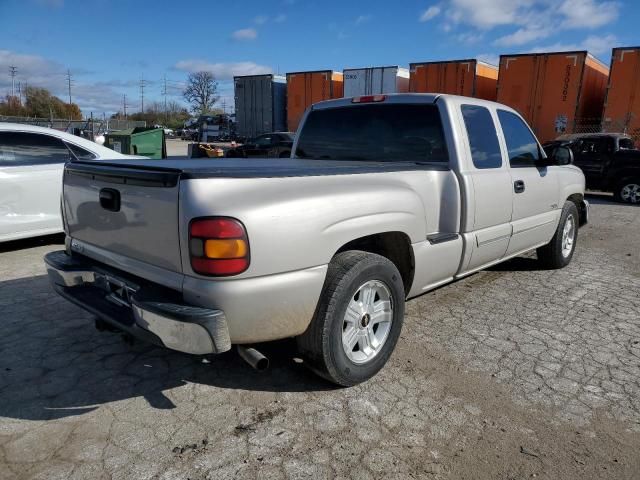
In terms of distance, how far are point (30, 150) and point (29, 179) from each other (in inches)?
17.7

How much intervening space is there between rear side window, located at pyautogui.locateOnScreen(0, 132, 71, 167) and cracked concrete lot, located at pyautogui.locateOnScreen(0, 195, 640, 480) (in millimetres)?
2465

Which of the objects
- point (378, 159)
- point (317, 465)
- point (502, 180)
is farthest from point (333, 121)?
point (317, 465)

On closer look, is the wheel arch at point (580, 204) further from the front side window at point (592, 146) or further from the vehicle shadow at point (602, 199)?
the front side window at point (592, 146)

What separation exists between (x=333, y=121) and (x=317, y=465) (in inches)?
121

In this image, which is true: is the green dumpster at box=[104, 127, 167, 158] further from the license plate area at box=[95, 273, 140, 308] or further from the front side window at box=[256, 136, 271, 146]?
the license plate area at box=[95, 273, 140, 308]

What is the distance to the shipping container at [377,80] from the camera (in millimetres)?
21609

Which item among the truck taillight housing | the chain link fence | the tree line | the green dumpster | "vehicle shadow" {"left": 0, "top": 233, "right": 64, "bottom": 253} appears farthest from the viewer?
the tree line

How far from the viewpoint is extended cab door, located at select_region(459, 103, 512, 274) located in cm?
383

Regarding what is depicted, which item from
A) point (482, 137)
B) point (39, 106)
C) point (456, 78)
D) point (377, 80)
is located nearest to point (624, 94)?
point (456, 78)

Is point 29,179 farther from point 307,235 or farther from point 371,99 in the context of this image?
point 307,235

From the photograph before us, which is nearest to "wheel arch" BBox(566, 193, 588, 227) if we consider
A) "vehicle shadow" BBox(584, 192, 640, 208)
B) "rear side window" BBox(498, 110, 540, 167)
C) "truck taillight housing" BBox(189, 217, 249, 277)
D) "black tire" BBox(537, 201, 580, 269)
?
"black tire" BBox(537, 201, 580, 269)

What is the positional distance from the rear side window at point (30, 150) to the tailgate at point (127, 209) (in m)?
3.41

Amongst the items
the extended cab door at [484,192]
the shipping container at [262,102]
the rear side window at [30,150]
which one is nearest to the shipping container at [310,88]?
the shipping container at [262,102]

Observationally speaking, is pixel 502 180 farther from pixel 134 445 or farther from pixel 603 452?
pixel 134 445
